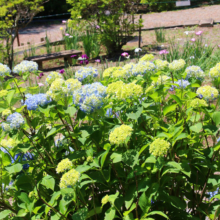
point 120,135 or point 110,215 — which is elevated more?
point 120,135

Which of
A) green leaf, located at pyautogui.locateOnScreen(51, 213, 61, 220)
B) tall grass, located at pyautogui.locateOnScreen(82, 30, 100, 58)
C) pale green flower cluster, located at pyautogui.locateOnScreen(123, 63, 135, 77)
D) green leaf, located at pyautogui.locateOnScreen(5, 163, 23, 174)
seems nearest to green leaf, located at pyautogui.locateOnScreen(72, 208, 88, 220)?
green leaf, located at pyautogui.locateOnScreen(51, 213, 61, 220)

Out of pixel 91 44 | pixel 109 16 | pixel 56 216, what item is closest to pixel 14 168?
pixel 56 216

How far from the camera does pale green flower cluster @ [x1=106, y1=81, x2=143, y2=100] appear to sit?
4.30ft

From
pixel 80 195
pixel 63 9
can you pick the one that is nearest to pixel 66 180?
pixel 80 195

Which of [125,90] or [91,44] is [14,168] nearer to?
[125,90]

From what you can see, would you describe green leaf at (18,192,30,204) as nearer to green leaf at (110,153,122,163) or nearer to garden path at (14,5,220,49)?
green leaf at (110,153,122,163)

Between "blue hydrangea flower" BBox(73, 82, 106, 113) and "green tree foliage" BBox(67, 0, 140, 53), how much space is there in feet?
17.7

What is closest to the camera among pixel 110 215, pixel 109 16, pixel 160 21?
pixel 110 215

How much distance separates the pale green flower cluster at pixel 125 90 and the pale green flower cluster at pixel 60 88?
7.6 inches

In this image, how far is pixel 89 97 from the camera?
52.1 inches

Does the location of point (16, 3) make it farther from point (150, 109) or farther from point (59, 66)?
point (150, 109)

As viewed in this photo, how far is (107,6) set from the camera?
22.4ft

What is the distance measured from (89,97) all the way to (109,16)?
583cm

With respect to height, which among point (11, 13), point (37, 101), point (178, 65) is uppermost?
point (11, 13)
